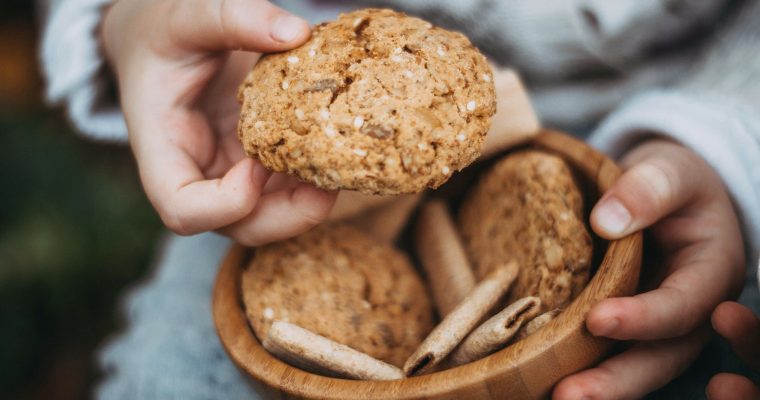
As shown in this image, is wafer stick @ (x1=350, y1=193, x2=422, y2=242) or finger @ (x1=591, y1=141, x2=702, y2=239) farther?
wafer stick @ (x1=350, y1=193, x2=422, y2=242)

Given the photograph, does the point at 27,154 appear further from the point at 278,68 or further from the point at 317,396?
the point at 317,396

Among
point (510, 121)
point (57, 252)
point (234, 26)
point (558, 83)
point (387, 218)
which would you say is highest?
point (234, 26)

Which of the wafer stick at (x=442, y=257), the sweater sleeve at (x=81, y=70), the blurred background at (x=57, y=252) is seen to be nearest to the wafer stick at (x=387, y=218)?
the wafer stick at (x=442, y=257)

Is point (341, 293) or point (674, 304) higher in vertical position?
point (674, 304)

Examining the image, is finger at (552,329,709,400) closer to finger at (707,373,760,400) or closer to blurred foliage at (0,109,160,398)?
finger at (707,373,760,400)

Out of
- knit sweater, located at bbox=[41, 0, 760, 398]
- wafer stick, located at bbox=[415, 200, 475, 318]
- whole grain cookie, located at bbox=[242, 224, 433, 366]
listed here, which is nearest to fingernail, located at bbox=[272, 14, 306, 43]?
whole grain cookie, located at bbox=[242, 224, 433, 366]

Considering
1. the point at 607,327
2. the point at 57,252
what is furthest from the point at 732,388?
the point at 57,252

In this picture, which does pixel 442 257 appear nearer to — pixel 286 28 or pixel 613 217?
pixel 613 217

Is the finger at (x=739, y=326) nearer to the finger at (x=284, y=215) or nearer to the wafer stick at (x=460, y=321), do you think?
the wafer stick at (x=460, y=321)
